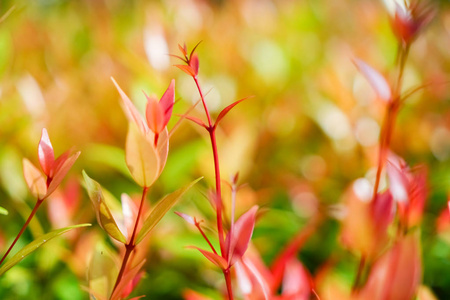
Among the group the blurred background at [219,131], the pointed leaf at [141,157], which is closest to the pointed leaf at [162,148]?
the pointed leaf at [141,157]

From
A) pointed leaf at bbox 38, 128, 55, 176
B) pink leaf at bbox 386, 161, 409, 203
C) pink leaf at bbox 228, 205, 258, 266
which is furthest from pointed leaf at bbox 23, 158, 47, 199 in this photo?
pink leaf at bbox 386, 161, 409, 203

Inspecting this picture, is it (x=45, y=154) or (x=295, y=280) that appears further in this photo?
(x=295, y=280)

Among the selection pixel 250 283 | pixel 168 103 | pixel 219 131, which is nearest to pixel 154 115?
pixel 168 103

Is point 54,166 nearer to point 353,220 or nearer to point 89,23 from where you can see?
point 353,220

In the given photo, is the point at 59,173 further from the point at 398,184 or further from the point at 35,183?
the point at 398,184

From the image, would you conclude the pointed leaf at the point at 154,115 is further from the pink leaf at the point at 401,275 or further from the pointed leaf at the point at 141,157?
the pink leaf at the point at 401,275

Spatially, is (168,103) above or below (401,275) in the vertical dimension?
above
